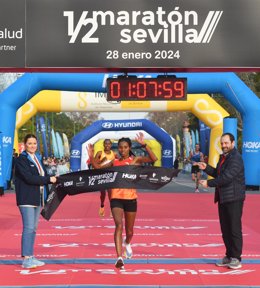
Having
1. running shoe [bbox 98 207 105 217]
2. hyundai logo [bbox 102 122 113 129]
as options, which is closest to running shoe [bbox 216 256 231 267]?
running shoe [bbox 98 207 105 217]

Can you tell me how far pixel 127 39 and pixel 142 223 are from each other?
5.40m

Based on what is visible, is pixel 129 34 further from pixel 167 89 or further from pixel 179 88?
pixel 179 88

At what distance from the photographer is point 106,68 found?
34.4ft

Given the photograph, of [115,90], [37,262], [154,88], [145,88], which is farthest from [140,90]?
[37,262]

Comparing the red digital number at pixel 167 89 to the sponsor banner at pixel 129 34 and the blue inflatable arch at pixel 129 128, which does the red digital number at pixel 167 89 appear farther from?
the blue inflatable arch at pixel 129 128

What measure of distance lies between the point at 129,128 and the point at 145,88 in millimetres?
29541

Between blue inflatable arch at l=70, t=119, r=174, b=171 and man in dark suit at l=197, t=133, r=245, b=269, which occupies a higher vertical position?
blue inflatable arch at l=70, t=119, r=174, b=171

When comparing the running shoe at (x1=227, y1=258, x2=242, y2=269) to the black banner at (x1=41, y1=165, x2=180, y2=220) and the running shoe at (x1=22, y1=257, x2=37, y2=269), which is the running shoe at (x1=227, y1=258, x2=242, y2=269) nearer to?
the black banner at (x1=41, y1=165, x2=180, y2=220)

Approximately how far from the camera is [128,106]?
30.2 metres

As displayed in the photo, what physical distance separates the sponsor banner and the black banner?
5.85 ft

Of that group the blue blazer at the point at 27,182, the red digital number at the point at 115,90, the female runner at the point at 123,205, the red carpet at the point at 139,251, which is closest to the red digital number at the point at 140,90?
the red digital number at the point at 115,90

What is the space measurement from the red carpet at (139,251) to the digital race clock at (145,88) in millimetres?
2473

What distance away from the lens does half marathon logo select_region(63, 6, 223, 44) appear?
1016 cm

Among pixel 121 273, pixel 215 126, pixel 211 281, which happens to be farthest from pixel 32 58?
pixel 215 126
